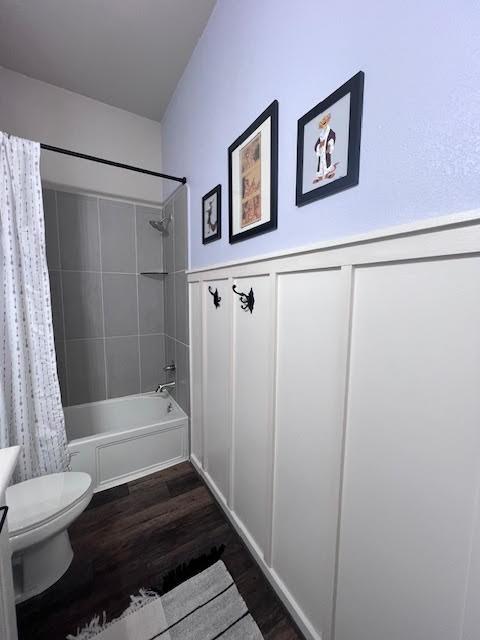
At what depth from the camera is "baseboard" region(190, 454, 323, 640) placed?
932 mm

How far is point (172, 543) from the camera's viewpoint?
132cm

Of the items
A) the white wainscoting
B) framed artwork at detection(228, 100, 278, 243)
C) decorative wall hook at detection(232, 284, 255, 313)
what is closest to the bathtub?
the white wainscoting

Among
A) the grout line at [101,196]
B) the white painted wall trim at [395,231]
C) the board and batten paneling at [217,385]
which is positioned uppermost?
the grout line at [101,196]

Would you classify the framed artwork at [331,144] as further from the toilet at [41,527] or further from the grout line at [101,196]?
the grout line at [101,196]

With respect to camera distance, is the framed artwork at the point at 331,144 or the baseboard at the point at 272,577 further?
the baseboard at the point at 272,577

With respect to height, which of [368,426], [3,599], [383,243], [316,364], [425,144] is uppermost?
[425,144]

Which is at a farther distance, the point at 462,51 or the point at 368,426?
the point at 368,426

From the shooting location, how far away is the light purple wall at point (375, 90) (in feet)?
1.61

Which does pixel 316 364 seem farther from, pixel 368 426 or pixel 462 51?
pixel 462 51

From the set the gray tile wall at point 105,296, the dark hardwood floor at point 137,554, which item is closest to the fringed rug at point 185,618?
the dark hardwood floor at point 137,554

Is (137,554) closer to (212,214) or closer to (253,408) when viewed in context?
(253,408)

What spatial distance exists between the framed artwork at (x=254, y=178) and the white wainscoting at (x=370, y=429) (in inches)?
7.2

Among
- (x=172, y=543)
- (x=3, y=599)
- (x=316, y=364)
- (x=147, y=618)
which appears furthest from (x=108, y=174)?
(x=147, y=618)

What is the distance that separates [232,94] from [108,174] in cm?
138
